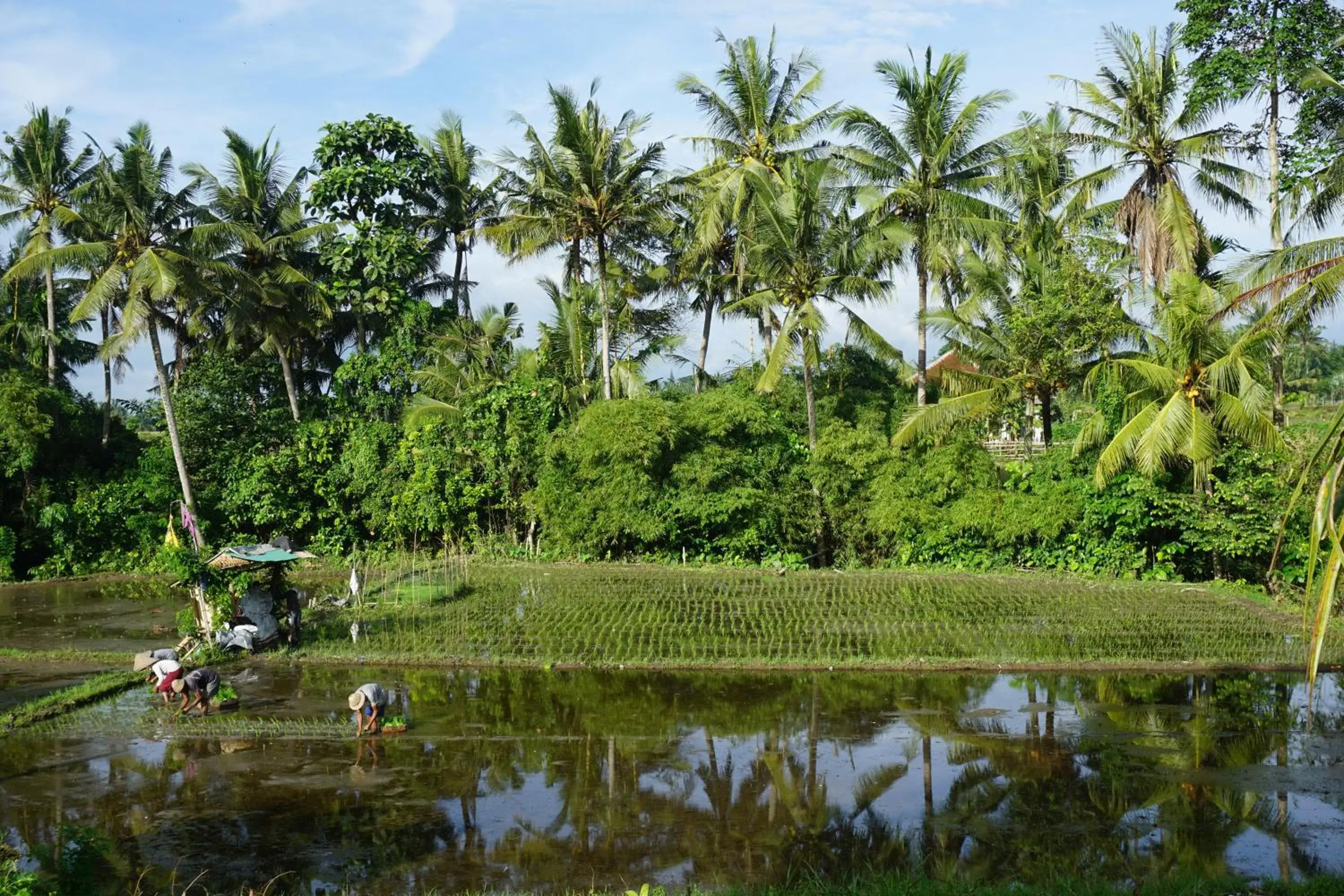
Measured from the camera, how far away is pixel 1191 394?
713 inches

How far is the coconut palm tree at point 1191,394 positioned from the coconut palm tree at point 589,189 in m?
9.90

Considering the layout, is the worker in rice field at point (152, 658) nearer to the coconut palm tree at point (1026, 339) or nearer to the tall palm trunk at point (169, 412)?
the tall palm trunk at point (169, 412)

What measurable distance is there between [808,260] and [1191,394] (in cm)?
774

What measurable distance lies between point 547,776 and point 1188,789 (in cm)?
529

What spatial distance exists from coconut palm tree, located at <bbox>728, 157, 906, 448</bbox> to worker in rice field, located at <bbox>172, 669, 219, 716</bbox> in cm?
1307

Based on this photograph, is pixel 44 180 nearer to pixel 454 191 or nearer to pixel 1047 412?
pixel 454 191

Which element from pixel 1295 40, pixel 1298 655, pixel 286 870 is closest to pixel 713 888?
pixel 286 870

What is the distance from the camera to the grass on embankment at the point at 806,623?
13812 mm

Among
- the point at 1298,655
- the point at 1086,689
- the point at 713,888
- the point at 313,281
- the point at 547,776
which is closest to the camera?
the point at 713,888

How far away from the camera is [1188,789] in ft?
29.4

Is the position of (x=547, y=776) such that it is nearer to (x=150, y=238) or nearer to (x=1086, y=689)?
(x=1086, y=689)

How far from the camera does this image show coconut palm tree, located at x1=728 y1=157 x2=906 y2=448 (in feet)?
72.4

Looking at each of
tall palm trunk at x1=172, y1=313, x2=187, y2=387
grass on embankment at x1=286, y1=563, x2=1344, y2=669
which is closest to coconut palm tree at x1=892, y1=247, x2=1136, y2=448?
grass on embankment at x1=286, y1=563, x2=1344, y2=669

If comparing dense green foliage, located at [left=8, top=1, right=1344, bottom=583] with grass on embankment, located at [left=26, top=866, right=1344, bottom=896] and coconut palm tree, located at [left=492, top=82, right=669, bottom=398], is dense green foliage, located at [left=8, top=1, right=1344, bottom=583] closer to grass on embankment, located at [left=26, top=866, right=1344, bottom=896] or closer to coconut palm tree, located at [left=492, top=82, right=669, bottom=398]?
coconut palm tree, located at [left=492, top=82, right=669, bottom=398]
